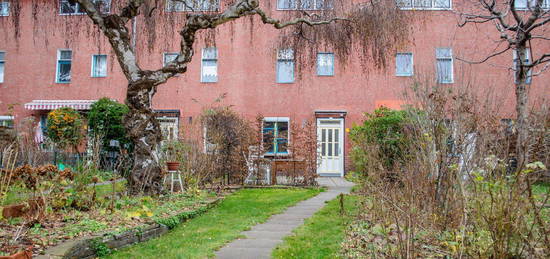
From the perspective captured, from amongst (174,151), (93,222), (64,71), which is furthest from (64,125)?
(93,222)

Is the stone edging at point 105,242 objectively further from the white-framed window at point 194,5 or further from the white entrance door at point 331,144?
the white entrance door at point 331,144

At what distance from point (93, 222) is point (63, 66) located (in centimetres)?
1552

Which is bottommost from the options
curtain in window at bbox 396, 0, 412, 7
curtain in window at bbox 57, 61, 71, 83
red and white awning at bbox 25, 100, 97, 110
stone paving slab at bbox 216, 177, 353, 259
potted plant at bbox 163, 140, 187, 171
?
stone paving slab at bbox 216, 177, 353, 259

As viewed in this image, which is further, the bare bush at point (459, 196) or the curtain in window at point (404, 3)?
the curtain in window at point (404, 3)

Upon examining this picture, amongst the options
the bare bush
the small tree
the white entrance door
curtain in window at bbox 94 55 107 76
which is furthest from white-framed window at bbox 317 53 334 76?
the bare bush

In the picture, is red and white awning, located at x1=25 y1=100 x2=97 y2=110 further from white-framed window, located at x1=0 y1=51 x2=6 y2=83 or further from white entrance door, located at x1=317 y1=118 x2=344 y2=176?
white entrance door, located at x1=317 y1=118 x2=344 y2=176

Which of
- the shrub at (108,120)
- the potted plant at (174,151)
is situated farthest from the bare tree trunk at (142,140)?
the shrub at (108,120)

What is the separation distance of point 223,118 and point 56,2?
501cm

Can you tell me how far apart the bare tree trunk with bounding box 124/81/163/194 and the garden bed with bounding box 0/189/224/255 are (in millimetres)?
335

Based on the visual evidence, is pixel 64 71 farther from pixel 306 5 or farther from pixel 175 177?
pixel 306 5

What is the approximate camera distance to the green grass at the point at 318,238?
4.34m

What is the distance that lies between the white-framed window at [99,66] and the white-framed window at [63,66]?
1.11 m

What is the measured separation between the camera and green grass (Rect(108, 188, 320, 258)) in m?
4.46

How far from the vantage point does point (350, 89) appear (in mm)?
17219
